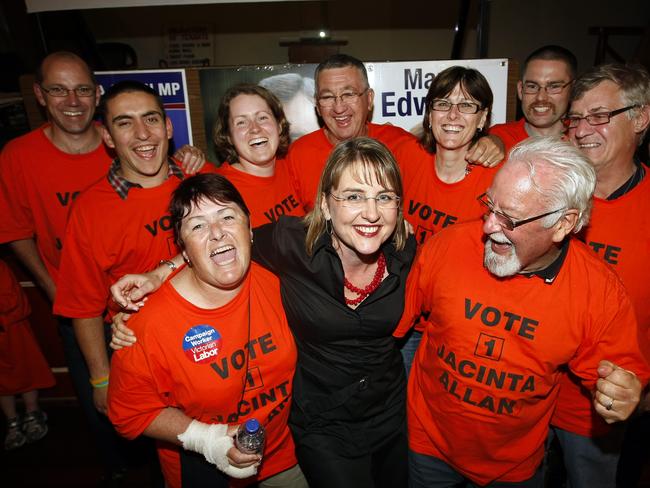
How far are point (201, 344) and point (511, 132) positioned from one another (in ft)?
8.29

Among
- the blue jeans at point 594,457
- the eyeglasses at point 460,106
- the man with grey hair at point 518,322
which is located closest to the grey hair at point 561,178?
the man with grey hair at point 518,322

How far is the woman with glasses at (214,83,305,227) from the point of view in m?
2.63

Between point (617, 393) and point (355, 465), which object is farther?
point (355, 465)

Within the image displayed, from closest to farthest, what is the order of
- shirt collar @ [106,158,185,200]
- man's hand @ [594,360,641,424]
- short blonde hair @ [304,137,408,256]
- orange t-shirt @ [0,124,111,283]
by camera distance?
1. man's hand @ [594,360,641,424]
2. short blonde hair @ [304,137,408,256]
3. shirt collar @ [106,158,185,200]
4. orange t-shirt @ [0,124,111,283]

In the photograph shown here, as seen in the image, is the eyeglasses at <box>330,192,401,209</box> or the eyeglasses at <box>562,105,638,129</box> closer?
the eyeglasses at <box>330,192,401,209</box>

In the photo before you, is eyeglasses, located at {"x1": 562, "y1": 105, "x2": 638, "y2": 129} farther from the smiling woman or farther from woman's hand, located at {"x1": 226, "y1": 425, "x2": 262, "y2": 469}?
woman's hand, located at {"x1": 226, "y1": 425, "x2": 262, "y2": 469}

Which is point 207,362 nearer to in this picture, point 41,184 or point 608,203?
point 41,184

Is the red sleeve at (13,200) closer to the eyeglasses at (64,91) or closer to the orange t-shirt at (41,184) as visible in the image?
the orange t-shirt at (41,184)

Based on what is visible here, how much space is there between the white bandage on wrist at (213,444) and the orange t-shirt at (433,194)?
1.50 metres

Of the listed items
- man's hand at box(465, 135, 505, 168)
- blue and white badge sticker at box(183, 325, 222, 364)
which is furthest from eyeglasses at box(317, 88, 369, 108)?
blue and white badge sticker at box(183, 325, 222, 364)

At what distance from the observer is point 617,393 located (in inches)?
62.9

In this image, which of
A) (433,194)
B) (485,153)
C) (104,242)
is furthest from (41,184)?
(485,153)

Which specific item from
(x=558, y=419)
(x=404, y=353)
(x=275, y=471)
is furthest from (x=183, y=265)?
(x=558, y=419)

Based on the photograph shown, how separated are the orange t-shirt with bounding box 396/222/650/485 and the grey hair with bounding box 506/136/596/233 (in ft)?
0.78
